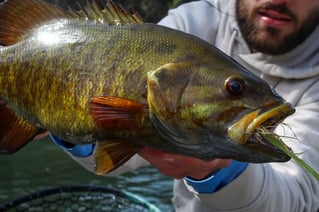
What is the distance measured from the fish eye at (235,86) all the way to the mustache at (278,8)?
4.55ft

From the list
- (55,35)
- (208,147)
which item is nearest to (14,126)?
(55,35)

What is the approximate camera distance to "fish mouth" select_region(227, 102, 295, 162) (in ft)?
4.17

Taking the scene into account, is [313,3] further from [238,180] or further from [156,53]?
[156,53]

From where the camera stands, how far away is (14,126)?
1717 mm

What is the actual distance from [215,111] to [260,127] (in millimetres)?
119

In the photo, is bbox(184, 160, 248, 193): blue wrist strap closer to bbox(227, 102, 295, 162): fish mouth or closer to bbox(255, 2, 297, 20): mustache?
bbox(227, 102, 295, 162): fish mouth

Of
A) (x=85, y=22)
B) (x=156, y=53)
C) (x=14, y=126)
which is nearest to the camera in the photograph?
(x=156, y=53)

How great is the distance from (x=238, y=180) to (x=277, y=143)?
1.74 ft

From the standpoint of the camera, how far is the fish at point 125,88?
1.31 meters

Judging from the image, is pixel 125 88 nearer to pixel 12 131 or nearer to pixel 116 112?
pixel 116 112

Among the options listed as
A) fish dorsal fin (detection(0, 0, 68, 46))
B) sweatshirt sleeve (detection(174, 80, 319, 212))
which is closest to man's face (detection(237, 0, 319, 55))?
sweatshirt sleeve (detection(174, 80, 319, 212))

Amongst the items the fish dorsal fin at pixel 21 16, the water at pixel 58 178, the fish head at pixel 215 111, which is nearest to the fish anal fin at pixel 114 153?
the fish head at pixel 215 111

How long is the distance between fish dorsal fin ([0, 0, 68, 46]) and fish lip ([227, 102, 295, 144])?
671 millimetres

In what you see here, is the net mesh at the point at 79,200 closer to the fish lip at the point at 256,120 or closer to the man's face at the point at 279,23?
the man's face at the point at 279,23
